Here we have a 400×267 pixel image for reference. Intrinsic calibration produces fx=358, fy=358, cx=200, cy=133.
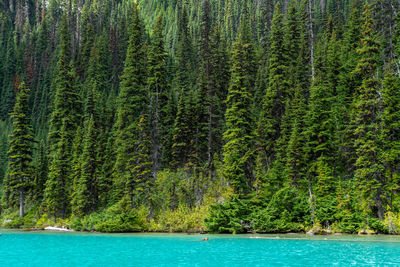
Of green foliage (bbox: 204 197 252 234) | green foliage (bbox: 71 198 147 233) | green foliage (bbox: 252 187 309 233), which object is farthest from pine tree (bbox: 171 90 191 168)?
green foliage (bbox: 252 187 309 233)

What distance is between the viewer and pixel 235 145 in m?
45.2

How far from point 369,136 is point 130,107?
3212 cm

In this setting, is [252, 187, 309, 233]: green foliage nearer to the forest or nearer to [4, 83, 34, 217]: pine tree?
the forest

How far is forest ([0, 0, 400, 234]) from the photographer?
127 ft

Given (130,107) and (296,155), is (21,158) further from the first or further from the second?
(296,155)

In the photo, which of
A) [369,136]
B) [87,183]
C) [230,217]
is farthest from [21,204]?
[369,136]

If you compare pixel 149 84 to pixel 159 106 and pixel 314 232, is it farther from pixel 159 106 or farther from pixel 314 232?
pixel 314 232

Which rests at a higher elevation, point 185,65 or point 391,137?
point 185,65

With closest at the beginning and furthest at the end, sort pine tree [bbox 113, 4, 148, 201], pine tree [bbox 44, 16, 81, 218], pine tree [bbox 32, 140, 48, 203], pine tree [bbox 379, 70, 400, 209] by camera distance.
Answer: pine tree [bbox 379, 70, 400, 209] < pine tree [bbox 113, 4, 148, 201] < pine tree [bbox 44, 16, 81, 218] < pine tree [bbox 32, 140, 48, 203]

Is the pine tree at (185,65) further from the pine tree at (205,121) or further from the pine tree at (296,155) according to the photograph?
the pine tree at (296,155)

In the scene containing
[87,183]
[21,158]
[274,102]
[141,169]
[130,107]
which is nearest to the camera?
[141,169]

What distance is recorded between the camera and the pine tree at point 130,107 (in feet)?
164

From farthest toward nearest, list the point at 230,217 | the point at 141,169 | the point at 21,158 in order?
the point at 21,158 → the point at 141,169 → the point at 230,217

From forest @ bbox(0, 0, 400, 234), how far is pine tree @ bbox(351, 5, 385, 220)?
5.7 inches
